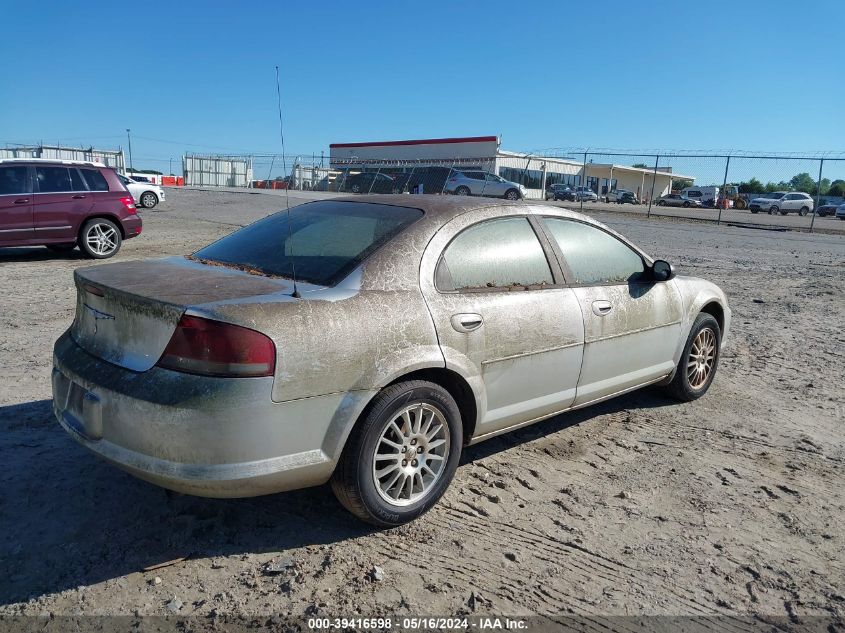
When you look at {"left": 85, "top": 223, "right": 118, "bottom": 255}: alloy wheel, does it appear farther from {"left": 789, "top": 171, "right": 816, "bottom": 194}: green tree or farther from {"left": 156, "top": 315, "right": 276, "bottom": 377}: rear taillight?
{"left": 789, "top": 171, "right": 816, "bottom": 194}: green tree

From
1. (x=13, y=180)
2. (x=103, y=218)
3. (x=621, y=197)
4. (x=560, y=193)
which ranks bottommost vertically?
(x=103, y=218)

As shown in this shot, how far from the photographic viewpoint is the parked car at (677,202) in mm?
52344

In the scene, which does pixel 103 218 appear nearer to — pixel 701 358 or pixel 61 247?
pixel 61 247

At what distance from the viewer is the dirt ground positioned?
9.04 ft

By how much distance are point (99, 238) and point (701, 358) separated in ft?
32.9

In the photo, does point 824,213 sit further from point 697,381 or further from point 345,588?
point 345,588

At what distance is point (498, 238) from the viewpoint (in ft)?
12.7

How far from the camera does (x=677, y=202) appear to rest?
173ft

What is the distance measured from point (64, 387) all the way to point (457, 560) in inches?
77.7

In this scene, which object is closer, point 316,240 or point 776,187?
point 316,240

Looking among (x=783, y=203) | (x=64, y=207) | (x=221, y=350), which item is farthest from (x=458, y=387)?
(x=783, y=203)

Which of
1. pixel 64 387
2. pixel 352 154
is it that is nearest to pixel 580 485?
pixel 64 387

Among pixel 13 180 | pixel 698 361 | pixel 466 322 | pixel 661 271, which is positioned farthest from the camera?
pixel 13 180

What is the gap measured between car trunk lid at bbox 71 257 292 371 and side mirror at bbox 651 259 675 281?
2.58m
